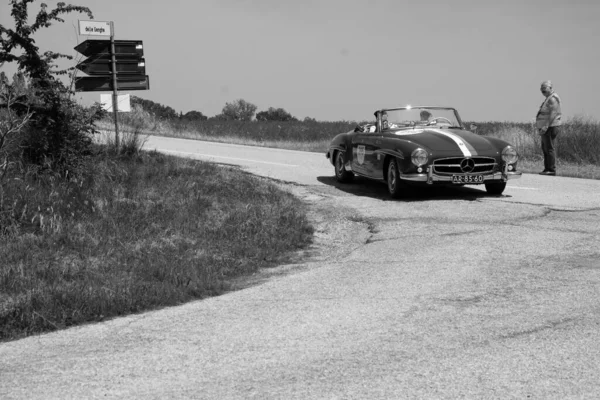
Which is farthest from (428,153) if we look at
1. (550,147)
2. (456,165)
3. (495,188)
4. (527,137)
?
(527,137)

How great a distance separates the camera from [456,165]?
38.4 ft

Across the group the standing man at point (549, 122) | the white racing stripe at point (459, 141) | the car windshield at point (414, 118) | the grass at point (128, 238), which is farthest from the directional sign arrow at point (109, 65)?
the standing man at point (549, 122)

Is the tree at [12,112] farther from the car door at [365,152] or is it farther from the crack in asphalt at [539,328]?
the crack in asphalt at [539,328]

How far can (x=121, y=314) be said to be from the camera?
6.05m

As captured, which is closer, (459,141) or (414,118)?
(459,141)

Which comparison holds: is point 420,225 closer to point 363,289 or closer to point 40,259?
point 363,289

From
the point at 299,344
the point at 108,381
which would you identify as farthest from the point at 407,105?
the point at 108,381

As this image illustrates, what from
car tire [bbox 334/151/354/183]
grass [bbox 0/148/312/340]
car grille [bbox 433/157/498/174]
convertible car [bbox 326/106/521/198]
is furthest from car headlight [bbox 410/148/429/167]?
car tire [bbox 334/151/354/183]

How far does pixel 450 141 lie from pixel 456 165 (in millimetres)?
513

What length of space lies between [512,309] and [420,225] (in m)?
4.15

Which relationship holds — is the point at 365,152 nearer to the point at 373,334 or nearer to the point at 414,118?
the point at 414,118

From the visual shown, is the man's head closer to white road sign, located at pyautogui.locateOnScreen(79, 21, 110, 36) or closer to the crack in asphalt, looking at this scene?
white road sign, located at pyautogui.locateOnScreen(79, 21, 110, 36)

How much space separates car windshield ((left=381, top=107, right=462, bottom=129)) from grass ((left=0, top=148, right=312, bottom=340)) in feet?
7.08

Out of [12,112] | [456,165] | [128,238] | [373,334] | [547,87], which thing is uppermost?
[547,87]
